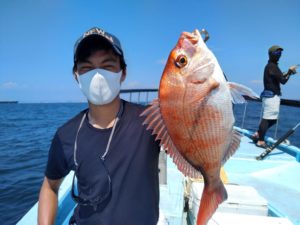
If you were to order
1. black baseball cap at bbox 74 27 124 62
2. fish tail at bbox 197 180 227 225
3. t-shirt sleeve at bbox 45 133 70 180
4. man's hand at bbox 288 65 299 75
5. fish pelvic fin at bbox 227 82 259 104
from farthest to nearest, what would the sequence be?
1. man's hand at bbox 288 65 299 75
2. t-shirt sleeve at bbox 45 133 70 180
3. black baseball cap at bbox 74 27 124 62
4. fish tail at bbox 197 180 227 225
5. fish pelvic fin at bbox 227 82 259 104

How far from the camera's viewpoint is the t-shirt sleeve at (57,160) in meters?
1.93

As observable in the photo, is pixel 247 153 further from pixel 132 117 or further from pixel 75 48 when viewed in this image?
pixel 75 48

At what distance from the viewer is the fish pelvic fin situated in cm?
121

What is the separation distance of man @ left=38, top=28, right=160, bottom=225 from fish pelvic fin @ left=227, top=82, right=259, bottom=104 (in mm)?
708

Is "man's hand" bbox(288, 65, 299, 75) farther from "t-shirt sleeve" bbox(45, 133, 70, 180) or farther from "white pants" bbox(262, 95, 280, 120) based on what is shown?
"t-shirt sleeve" bbox(45, 133, 70, 180)

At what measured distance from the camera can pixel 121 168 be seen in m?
1.76

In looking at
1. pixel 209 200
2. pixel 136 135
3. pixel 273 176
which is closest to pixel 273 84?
pixel 273 176

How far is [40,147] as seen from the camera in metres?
12.2

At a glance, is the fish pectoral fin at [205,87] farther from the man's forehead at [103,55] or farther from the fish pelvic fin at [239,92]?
the man's forehead at [103,55]

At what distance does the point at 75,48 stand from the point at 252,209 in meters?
2.25

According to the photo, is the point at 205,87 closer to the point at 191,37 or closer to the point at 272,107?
the point at 191,37

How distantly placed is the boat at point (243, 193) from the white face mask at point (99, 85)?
0.53 meters

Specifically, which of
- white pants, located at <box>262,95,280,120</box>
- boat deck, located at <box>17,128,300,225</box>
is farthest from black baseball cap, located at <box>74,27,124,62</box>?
white pants, located at <box>262,95,280,120</box>

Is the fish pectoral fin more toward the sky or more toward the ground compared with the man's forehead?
more toward the ground
